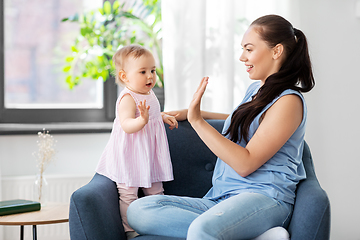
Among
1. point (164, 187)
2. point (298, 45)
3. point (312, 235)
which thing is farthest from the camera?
point (164, 187)

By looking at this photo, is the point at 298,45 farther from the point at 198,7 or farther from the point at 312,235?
the point at 198,7

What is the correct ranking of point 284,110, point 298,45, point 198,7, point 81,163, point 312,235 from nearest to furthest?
1. point 312,235
2. point 284,110
3. point 298,45
4. point 198,7
5. point 81,163

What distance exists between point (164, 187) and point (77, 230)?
554 mm

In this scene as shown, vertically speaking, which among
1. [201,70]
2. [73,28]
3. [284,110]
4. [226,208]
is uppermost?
[73,28]

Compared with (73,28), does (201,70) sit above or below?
below

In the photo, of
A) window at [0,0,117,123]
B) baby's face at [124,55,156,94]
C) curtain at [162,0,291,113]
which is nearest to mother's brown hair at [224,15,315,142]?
baby's face at [124,55,156,94]

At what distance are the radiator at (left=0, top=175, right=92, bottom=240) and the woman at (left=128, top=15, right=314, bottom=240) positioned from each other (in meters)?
0.98

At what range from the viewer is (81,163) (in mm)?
2379

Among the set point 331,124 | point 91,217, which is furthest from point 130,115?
point 331,124

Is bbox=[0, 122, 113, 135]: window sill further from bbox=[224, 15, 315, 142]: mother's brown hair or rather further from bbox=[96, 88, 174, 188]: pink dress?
bbox=[224, 15, 315, 142]: mother's brown hair

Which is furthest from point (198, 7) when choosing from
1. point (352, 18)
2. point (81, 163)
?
point (81, 163)

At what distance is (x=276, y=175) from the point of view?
1.34 metres

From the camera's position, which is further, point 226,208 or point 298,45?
point 298,45

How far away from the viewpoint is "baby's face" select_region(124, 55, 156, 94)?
5.10 feet
